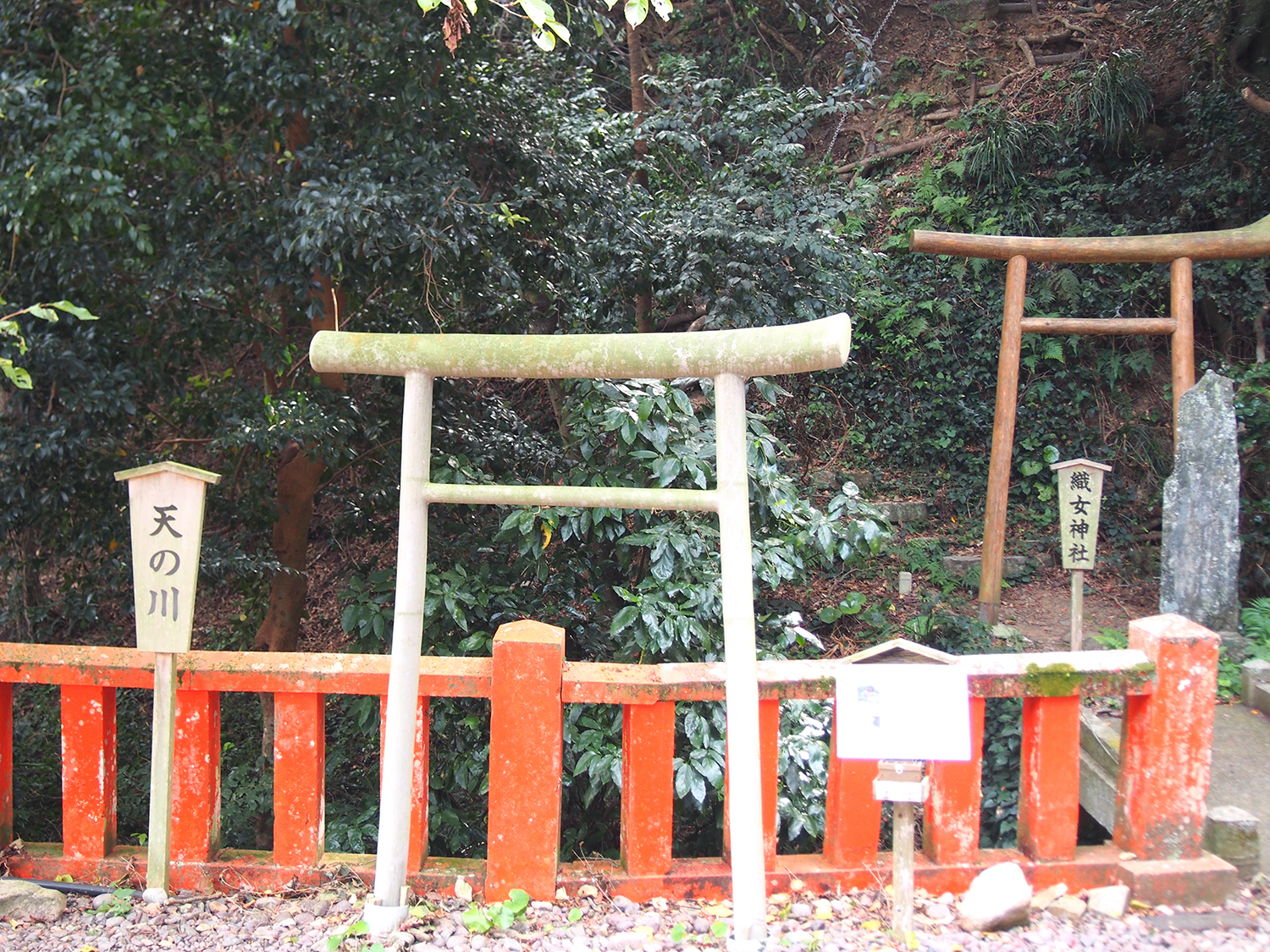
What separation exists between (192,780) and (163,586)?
602 mm

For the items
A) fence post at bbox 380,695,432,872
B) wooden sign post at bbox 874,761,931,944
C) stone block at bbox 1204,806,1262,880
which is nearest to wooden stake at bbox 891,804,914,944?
wooden sign post at bbox 874,761,931,944

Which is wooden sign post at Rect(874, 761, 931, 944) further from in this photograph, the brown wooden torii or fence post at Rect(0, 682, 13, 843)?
the brown wooden torii

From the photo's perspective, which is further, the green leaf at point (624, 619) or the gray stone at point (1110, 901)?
the green leaf at point (624, 619)

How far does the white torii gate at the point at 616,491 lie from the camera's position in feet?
7.07

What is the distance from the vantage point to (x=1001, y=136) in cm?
945

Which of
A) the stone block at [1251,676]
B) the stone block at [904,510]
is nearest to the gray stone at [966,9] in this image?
the stone block at [904,510]

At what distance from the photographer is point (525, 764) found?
7.83 ft

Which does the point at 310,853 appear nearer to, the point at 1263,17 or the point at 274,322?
the point at 274,322

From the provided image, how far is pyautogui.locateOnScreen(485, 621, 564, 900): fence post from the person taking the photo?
7.83ft

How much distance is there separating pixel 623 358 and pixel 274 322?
9.68 ft

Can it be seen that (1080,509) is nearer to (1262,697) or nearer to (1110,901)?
(1262,697)

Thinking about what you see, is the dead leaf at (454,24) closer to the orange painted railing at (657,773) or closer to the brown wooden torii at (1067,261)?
the orange painted railing at (657,773)

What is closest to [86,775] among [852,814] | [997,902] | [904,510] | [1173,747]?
[852,814]

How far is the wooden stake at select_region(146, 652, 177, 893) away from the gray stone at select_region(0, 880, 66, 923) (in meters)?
0.25
